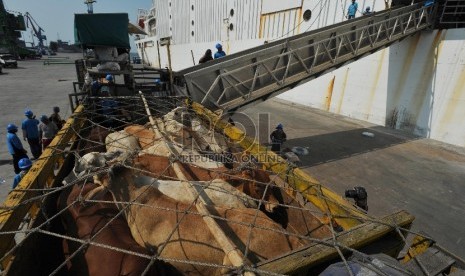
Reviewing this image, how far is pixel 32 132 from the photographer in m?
7.39

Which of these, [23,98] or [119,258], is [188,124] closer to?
[119,258]

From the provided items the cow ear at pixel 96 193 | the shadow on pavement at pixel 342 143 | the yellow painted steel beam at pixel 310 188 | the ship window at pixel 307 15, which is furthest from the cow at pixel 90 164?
the ship window at pixel 307 15

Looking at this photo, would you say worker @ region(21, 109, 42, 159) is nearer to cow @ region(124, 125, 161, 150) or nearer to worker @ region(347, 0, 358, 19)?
cow @ region(124, 125, 161, 150)

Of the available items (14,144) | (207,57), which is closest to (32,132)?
(14,144)

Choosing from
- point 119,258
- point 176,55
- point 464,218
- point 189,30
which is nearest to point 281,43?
point 464,218

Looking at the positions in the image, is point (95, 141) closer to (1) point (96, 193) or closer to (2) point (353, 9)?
(1) point (96, 193)

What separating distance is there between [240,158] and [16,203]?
106 inches

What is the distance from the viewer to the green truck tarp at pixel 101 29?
10.1m

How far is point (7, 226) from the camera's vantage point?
2062 mm

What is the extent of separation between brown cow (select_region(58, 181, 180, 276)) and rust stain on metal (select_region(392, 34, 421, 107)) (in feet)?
41.4

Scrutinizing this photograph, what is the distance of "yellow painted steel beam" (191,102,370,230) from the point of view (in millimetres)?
2535

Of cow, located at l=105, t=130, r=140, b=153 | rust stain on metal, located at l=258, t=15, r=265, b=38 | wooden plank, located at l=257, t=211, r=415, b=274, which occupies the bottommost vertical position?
wooden plank, located at l=257, t=211, r=415, b=274

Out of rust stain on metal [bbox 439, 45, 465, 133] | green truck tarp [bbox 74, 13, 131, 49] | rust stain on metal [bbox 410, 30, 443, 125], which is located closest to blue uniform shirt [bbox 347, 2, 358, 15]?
rust stain on metal [bbox 410, 30, 443, 125]

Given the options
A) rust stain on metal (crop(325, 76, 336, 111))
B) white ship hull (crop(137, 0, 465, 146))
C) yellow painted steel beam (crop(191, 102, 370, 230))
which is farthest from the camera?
rust stain on metal (crop(325, 76, 336, 111))
